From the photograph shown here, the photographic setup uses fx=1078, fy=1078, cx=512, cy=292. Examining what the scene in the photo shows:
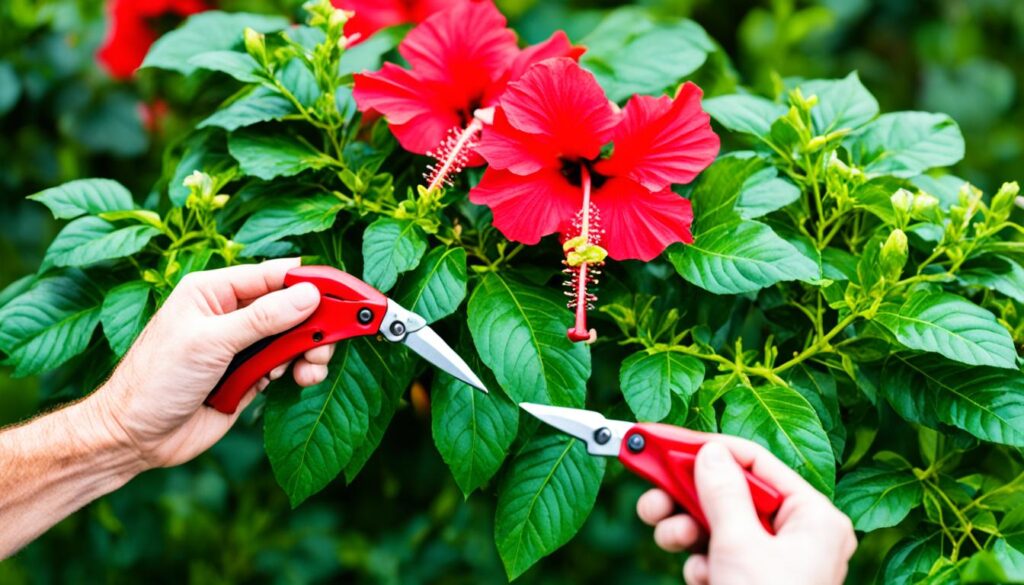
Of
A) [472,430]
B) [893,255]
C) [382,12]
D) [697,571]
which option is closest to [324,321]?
[472,430]

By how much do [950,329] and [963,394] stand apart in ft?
0.24

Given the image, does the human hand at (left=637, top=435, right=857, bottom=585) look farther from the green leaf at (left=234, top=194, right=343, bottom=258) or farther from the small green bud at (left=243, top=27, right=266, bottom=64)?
the small green bud at (left=243, top=27, right=266, bottom=64)

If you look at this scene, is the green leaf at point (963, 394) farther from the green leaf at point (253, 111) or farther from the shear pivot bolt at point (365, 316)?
the green leaf at point (253, 111)

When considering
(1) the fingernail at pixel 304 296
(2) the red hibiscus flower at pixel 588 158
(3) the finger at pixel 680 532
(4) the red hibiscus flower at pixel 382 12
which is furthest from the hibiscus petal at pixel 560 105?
(4) the red hibiscus flower at pixel 382 12

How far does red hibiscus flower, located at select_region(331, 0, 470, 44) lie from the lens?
131 centimetres

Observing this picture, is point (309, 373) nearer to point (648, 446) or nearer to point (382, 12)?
point (648, 446)

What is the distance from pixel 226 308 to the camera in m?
0.96

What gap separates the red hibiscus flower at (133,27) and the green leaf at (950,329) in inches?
48.8

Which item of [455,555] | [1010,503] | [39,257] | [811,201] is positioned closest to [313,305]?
[811,201]

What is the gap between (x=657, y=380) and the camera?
89 centimetres

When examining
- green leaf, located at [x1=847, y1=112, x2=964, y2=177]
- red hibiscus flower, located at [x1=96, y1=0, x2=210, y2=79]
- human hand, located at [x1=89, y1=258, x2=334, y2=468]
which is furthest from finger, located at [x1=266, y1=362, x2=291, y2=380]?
red hibiscus flower, located at [x1=96, y1=0, x2=210, y2=79]

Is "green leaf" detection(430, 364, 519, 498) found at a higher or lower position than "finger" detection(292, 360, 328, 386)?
lower

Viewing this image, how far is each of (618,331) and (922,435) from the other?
29cm

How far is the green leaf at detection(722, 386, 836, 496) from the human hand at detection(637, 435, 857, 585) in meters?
0.04
